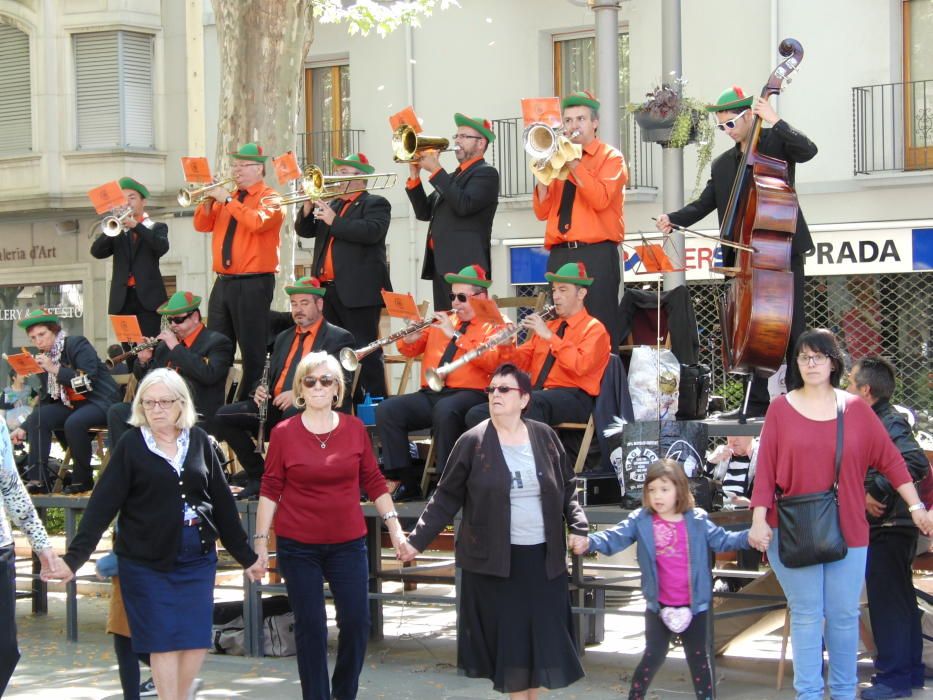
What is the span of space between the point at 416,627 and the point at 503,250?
39.5ft

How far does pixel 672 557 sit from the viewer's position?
25.6ft

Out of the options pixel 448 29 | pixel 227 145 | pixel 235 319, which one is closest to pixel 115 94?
pixel 448 29

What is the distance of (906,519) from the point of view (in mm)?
8461

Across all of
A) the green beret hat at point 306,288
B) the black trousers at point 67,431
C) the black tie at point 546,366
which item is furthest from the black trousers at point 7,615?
the black trousers at point 67,431

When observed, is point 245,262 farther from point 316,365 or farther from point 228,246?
point 316,365

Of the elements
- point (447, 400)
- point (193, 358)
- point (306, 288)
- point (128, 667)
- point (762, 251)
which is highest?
point (762, 251)

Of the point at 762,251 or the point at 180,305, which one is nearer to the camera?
the point at 762,251

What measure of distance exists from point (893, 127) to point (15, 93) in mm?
14638

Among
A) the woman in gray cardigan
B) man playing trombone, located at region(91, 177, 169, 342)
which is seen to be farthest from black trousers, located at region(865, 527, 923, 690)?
man playing trombone, located at region(91, 177, 169, 342)

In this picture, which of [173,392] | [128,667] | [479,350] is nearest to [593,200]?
[479,350]

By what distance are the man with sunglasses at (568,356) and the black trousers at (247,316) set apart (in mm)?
2470

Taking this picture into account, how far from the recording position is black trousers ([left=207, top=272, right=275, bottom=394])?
11.5 meters

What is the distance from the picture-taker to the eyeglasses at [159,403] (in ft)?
24.0

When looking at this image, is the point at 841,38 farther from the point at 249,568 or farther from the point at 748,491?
the point at 249,568
